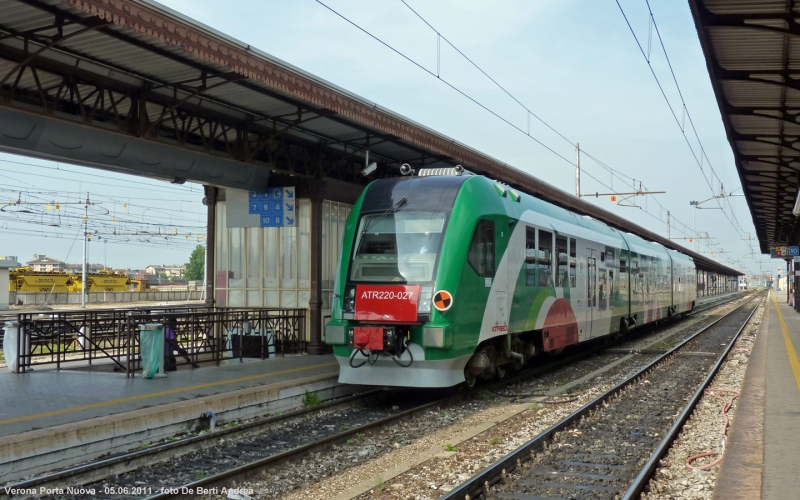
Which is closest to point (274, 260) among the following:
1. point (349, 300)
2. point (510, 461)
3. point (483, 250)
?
point (349, 300)

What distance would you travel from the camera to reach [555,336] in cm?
1342

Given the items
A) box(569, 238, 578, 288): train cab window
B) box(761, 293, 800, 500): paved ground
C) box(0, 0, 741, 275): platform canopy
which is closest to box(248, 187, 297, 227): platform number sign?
box(0, 0, 741, 275): platform canopy

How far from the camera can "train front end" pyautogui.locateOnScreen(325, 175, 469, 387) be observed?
31.7 ft

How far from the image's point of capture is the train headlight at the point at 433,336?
9367 millimetres

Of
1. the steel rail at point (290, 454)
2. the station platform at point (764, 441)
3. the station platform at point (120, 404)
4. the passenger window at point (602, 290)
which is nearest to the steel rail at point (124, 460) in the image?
the station platform at point (120, 404)

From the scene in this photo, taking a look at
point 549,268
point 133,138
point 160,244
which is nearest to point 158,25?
point 133,138

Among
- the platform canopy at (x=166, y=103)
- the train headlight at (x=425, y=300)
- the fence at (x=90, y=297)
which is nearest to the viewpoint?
the platform canopy at (x=166, y=103)

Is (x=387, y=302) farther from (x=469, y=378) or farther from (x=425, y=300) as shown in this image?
(x=469, y=378)

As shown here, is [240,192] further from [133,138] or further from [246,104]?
[133,138]

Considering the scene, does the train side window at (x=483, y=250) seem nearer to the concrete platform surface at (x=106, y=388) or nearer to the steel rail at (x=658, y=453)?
the concrete platform surface at (x=106, y=388)

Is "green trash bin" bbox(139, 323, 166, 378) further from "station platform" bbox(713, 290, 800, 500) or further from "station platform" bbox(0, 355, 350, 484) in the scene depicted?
"station platform" bbox(713, 290, 800, 500)

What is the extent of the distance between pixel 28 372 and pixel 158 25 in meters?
6.79

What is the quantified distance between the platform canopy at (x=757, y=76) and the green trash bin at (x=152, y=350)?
8.45 metres

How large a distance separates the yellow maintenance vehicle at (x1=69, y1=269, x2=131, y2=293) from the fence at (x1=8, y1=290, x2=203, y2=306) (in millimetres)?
989
